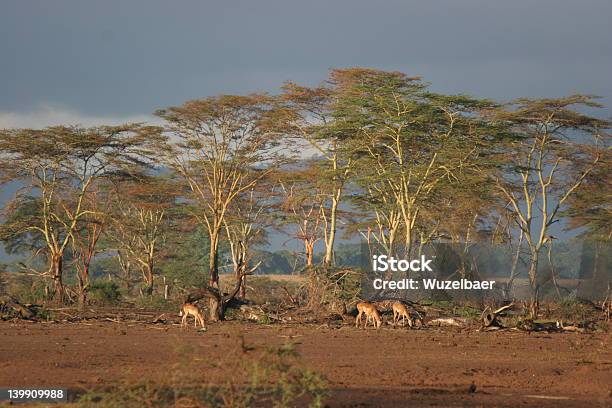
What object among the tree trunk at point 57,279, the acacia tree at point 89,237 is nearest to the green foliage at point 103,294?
the acacia tree at point 89,237

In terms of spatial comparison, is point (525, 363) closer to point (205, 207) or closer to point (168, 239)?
point (205, 207)

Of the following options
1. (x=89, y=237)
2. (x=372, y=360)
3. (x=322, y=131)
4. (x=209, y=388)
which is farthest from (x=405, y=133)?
(x=209, y=388)

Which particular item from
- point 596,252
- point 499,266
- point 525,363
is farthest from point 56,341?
point 596,252

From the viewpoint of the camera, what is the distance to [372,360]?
16.8 meters

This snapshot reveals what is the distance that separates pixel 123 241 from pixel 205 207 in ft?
20.0

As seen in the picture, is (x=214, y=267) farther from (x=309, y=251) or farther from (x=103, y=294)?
(x=309, y=251)

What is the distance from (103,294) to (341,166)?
9.22m

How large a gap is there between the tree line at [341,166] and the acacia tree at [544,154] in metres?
0.07

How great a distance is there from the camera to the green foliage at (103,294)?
110ft

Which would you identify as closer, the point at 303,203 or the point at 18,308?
the point at 18,308

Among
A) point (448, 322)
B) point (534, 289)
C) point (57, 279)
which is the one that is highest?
point (534, 289)

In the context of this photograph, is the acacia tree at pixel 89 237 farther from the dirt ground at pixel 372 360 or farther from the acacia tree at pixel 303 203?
the dirt ground at pixel 372 360

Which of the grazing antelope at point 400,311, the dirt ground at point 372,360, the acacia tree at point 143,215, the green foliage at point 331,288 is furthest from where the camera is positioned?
the acacia tree at point 143,215

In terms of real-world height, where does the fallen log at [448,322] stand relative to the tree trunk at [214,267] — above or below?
below
